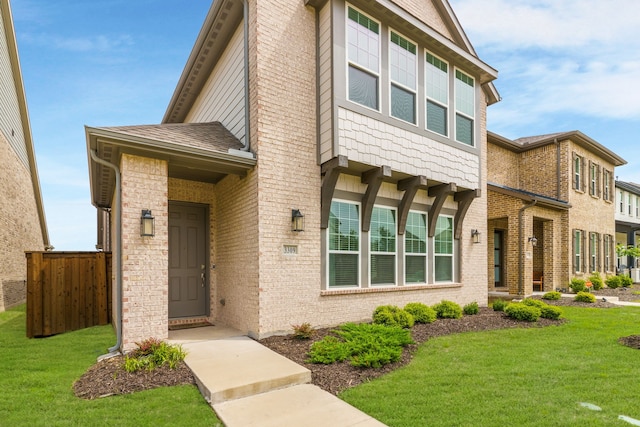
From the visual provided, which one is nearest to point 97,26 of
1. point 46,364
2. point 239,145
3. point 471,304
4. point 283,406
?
point 239,145

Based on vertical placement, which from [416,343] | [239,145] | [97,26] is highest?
[97,26]

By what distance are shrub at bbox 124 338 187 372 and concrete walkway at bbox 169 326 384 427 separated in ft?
0.60

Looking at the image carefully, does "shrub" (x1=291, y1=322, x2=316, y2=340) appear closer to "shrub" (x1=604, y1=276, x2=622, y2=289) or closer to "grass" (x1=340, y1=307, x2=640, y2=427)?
"grass" (x1=340, y1=307, x2=640, y2=427)

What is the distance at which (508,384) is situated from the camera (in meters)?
4.46

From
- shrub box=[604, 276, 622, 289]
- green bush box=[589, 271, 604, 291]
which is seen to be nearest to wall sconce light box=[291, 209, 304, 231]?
green bush box=[589, 271, 604, 291]

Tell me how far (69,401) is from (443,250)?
8.14 metres

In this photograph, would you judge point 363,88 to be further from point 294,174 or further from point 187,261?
point 187,261

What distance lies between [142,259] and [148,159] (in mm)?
1594

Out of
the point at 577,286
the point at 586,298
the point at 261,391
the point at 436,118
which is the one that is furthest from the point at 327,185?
the point at 577,286

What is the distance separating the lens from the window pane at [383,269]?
25.8 feet

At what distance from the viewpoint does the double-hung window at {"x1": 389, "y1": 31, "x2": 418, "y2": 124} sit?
25.5ft

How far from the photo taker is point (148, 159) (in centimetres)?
580

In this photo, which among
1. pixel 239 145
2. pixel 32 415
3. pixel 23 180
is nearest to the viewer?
pixel 32 415

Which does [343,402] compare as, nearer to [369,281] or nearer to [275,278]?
[275,278]
